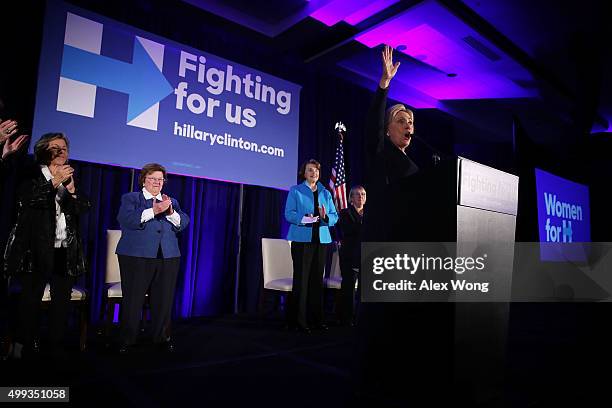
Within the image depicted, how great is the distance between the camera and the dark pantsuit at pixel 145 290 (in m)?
2.81

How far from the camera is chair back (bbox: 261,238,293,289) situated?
4.36 meters

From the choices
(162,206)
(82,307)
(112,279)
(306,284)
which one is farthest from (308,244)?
(82,307)

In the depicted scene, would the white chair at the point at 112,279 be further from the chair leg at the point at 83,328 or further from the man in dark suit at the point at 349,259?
the man in dark suit at the point at 349,259

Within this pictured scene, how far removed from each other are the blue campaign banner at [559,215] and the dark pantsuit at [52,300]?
16.7 feet

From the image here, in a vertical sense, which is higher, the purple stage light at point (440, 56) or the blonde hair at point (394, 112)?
the purple stage light at point (440, 56)

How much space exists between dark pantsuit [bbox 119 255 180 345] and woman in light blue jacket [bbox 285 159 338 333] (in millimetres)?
1147

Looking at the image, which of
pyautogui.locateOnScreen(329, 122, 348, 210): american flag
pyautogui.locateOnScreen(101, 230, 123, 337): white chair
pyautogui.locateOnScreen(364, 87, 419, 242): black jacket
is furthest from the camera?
pyautogui.locateOnScreen(329, 122, 348, 210): american flag

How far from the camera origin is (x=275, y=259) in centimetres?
447

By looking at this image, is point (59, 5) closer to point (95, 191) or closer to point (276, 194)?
point (95, 191)

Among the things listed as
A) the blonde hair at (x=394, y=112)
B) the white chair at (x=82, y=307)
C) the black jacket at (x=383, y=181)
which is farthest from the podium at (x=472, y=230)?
the white chair at (x=82, y=307)

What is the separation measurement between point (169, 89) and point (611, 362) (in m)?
4.40

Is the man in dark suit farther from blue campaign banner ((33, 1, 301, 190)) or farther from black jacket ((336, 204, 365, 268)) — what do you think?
blue campaign banner ((33, 1, 301, 190))

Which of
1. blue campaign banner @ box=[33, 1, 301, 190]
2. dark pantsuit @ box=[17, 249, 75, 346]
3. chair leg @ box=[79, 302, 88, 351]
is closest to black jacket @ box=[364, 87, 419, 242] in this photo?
dark pantsuit @ box=[17, 249, 75, 346]

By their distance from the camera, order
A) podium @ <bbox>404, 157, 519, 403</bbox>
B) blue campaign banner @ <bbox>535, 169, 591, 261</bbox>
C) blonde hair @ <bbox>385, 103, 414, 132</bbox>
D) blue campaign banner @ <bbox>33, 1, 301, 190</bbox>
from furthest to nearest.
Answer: blue campaign banner @ <bbox>535, 169, 591, 261</bbox> < blue campaign banner @ <bbox>33, 1, 301, 190</bbox> < blonde hair @ <bbox>385, 103, 414, 132</bbox> < podium @ <bbox>404, 157, 519, 403</bbox>
